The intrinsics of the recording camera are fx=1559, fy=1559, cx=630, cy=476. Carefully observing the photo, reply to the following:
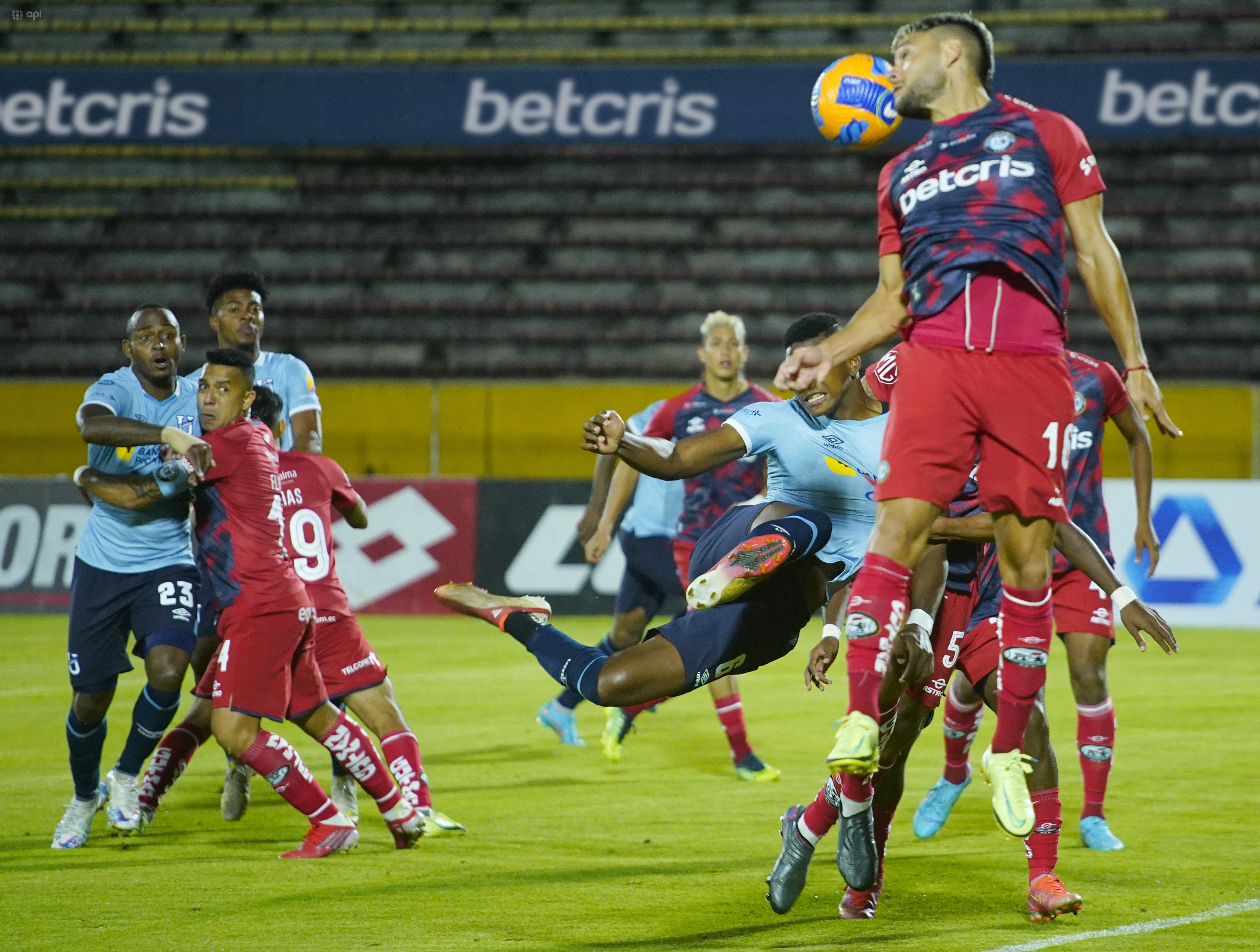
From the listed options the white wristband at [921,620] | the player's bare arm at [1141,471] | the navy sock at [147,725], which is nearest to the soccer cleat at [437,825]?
the navy sock at [147,725]

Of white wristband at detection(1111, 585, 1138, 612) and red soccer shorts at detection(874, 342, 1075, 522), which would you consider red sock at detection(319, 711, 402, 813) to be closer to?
red soccer shorts at detection(874, 342, 1075, 522)

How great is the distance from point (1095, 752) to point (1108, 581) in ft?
3.54

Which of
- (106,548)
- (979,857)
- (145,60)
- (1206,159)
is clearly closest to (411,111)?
(145,60)

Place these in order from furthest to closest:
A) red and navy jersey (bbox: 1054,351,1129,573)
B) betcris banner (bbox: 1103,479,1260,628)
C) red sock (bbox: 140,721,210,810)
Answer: betcris banner (bbox: 1103,479,1260,628) < red sock (bbox: 140,721,210,810) < red and navy jersey (bbox: 1054,351,1129,573)

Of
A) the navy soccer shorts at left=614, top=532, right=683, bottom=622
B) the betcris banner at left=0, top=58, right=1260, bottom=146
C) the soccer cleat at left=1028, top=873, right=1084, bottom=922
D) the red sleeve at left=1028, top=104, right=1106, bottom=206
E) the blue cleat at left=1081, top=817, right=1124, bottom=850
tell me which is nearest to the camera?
the red sleeve at left=1028, top=104, right=1106, bottom=206

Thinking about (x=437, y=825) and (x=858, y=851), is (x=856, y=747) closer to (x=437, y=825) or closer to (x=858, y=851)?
(x=858, y=851)

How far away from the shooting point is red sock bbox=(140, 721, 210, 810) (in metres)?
6.53

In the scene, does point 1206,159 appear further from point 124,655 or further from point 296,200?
point 124,655

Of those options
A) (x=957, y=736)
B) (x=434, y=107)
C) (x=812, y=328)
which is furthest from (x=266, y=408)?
(x=434, y=107)

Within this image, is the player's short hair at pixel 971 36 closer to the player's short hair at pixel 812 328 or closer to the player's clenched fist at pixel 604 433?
the player's clenched fist at pixel 604 433

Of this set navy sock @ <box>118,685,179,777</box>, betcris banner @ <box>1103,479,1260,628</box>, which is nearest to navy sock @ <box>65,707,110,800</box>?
navy sock @ <box>118,685,179,777</box>

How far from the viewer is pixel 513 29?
71.6ft

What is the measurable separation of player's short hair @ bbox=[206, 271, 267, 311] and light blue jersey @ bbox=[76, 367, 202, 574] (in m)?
0.60

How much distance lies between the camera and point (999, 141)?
439cm
